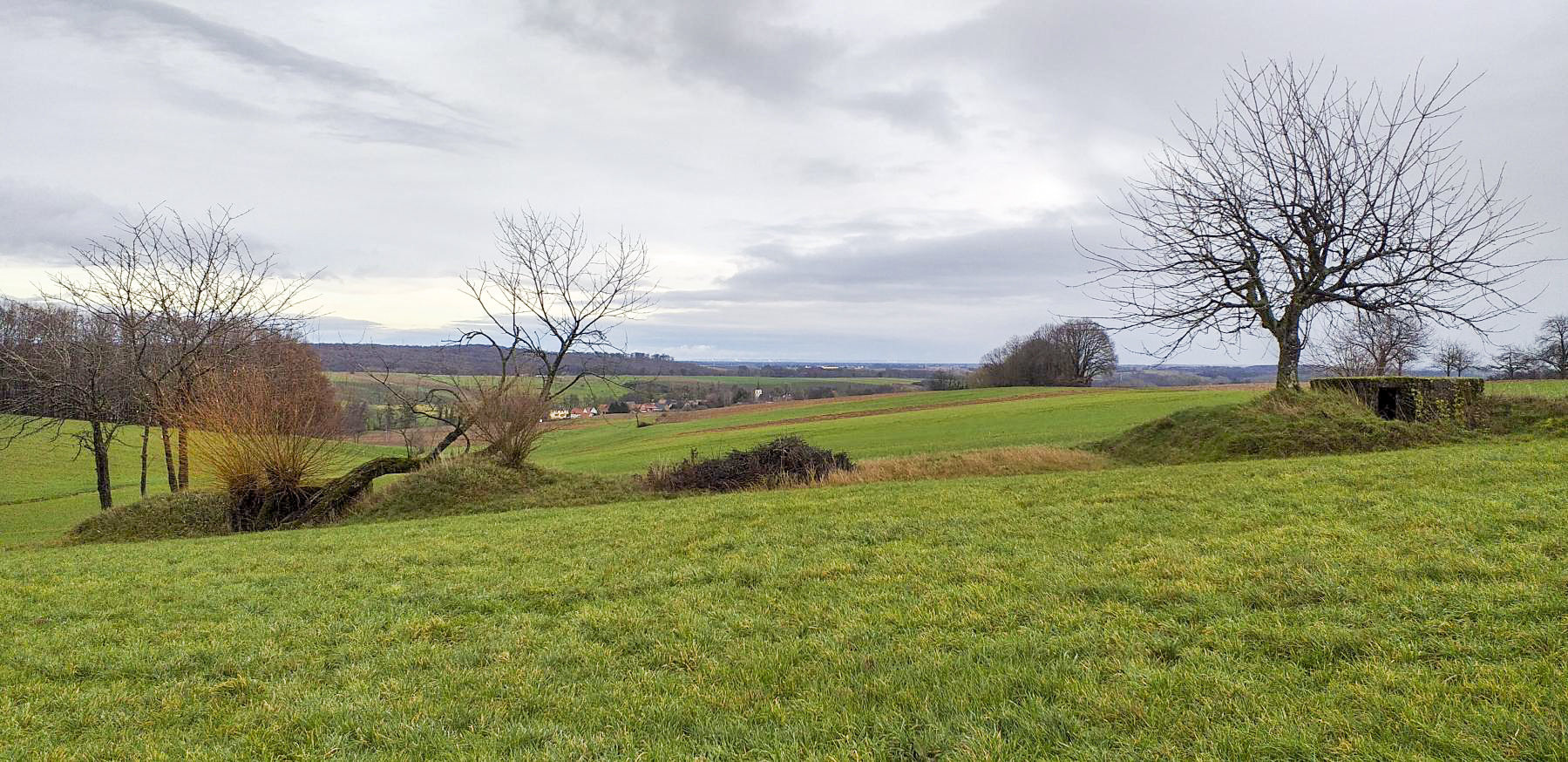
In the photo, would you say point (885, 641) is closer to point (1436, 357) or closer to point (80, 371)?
point (80, 371)

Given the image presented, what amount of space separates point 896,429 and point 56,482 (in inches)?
1411

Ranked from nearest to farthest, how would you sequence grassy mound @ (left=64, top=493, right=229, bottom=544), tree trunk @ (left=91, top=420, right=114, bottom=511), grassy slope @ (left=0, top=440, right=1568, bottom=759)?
grassy slope @ (left=0, top=440, right=1568, bottom=759) → grassy mound @ (left=64, top=493, right=229, bottom=544) → tree trunk @ (left=91, top=420, right=114, bottom=511)

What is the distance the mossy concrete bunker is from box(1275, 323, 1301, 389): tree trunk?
156 centimetres

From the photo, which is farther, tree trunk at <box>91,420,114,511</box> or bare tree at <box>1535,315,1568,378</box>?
bare tree at <box>1535,315,1568,378</box>

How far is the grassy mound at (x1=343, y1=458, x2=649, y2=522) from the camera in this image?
15188 millimetres

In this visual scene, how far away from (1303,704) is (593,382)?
20.8 m

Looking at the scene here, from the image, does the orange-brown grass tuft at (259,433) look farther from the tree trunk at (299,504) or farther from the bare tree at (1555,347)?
the bare tree at (1555,347)

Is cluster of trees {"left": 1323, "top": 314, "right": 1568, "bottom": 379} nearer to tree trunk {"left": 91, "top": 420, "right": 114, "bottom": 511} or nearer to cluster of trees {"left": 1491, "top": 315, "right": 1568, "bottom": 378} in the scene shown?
cluster of trees {"left": 1491, "top": 315, "right": 1568, "bottom": 378}

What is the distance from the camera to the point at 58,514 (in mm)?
22484

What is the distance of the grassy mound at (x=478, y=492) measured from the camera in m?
15.2

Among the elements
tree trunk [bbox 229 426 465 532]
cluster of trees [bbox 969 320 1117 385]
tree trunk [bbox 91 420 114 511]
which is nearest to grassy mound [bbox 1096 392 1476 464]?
tree trunk [bbox 229 426 465 532]

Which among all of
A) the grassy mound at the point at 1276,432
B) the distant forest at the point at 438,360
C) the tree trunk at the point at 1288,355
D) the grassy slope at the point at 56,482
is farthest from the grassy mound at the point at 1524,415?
the grassy slope at the point at 56,482

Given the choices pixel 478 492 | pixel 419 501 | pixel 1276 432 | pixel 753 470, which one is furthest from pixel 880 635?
pixel 419 501

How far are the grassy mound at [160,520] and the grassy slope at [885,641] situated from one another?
25.8ft
